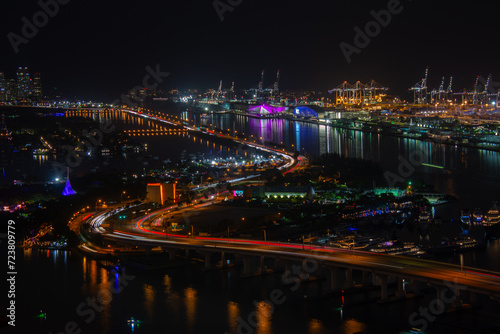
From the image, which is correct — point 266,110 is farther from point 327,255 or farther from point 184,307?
point 184,307

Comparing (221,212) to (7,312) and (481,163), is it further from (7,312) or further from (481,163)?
(481,163)

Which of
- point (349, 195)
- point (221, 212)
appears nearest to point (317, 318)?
point (221, 212)

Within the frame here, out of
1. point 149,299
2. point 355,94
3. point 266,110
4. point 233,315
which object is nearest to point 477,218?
point 233,315

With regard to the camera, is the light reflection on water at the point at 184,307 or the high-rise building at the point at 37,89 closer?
the light reflection on water at the point at 184,307

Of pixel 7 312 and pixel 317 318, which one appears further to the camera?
pixel 7 312

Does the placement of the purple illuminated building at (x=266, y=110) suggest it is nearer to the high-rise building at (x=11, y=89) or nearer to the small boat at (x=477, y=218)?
the high-rise building at (x=11, y=89)

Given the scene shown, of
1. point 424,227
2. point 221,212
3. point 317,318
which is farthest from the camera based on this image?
point 221,212

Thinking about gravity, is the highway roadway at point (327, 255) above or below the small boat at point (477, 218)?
above

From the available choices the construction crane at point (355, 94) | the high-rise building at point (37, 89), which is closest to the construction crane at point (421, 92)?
the construction crane at point (355, 94)
